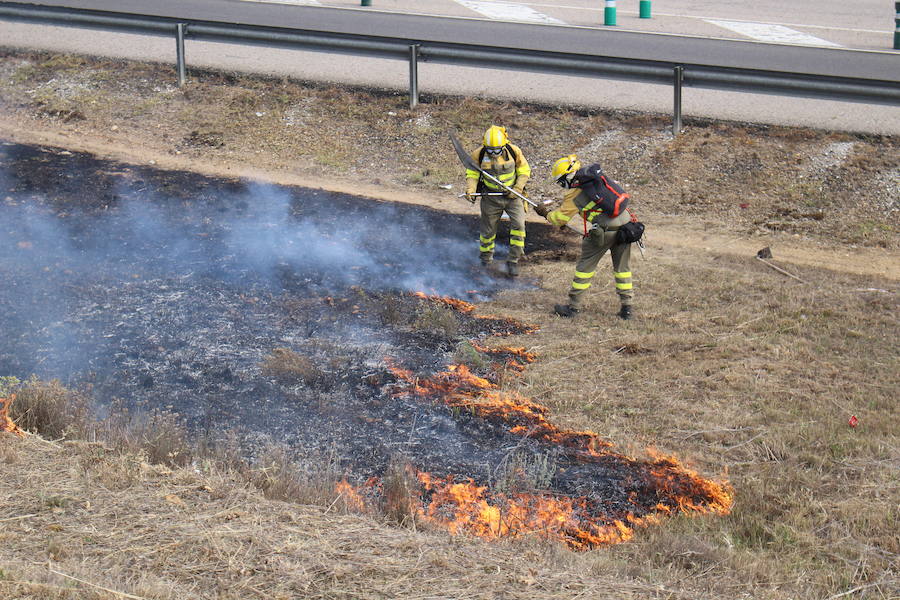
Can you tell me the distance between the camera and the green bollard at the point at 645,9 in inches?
847

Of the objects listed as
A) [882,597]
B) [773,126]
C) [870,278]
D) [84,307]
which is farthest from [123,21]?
[882,597]

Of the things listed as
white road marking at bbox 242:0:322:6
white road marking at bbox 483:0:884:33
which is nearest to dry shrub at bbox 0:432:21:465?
white road marking at bbox 242:0:322:6

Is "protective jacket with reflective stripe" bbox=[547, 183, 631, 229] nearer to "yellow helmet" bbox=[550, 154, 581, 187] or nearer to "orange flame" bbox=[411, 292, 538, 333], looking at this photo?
"yellow helmet" bbox=[550, 154, 581, 187]

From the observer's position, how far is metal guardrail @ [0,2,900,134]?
42.1 feet

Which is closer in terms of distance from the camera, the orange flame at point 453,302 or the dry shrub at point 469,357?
the dry shrub at point 469,357

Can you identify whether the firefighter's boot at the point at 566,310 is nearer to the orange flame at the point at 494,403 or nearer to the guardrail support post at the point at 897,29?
the orange flame at the point at 494,403

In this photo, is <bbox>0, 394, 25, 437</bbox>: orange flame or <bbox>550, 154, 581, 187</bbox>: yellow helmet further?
<bbox>550, 154, 581, 187</bbox>: yellow helmet

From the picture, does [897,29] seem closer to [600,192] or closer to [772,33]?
[772,33]

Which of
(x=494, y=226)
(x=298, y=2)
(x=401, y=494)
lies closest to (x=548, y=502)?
(x=401, y=494)

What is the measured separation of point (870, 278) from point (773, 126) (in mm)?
4013

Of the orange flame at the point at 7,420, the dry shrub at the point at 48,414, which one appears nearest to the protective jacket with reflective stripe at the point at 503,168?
the dry shrub at the point at 48,414

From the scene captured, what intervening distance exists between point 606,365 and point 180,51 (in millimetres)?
10649

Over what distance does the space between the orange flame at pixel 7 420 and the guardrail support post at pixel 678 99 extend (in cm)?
1019

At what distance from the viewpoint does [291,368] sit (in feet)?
25.6
